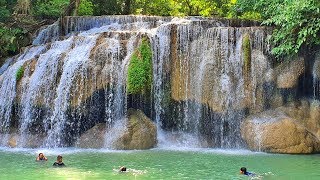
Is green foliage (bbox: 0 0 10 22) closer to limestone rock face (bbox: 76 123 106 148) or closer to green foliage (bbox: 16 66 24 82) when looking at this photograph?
green foliage (bbox: 16 66 24 82)

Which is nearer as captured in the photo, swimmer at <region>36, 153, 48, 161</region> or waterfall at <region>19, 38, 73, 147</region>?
swimmer at <region>36, 153, 48, 161</region>

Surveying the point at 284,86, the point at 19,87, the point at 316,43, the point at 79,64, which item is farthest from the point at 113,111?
the point at 316,43

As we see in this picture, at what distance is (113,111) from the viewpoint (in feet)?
62.4

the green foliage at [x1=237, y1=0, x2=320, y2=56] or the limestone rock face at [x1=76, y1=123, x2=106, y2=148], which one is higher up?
the green foliage at [x1=237, y1=0, x2=320, y2=56]

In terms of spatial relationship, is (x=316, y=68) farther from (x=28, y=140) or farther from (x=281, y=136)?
(x=28, y=140)

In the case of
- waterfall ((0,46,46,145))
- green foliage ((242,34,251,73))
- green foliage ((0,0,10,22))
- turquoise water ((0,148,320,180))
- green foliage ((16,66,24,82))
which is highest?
green foliage ((0,0,10,22))

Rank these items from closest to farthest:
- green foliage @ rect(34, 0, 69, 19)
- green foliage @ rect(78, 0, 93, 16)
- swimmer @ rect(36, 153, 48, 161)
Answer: swimmer @ rect(36, 153, 48, 161) < green foliage @ rect(34, 0, 69, 19) < green foliage @ rect(78, 0, 93, 16)

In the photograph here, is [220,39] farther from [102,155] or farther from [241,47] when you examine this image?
[102,155]

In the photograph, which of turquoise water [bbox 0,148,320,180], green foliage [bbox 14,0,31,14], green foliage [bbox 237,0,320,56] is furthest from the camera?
green foliage [bbox 14,0,31,14]

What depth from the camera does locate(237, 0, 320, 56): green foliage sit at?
58.6ft

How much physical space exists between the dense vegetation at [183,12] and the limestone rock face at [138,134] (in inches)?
217

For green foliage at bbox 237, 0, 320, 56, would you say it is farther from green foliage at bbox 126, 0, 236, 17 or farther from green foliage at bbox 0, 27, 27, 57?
green foliage at bbox 126, 0, 236, 17

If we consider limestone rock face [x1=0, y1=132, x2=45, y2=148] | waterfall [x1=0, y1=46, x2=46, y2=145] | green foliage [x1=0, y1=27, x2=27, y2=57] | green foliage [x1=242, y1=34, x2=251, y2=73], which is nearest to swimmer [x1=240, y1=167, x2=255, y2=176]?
green foliage [x1=242, y1=34, x2=251, y2=73]

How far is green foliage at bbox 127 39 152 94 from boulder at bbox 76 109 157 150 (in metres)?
0.90
